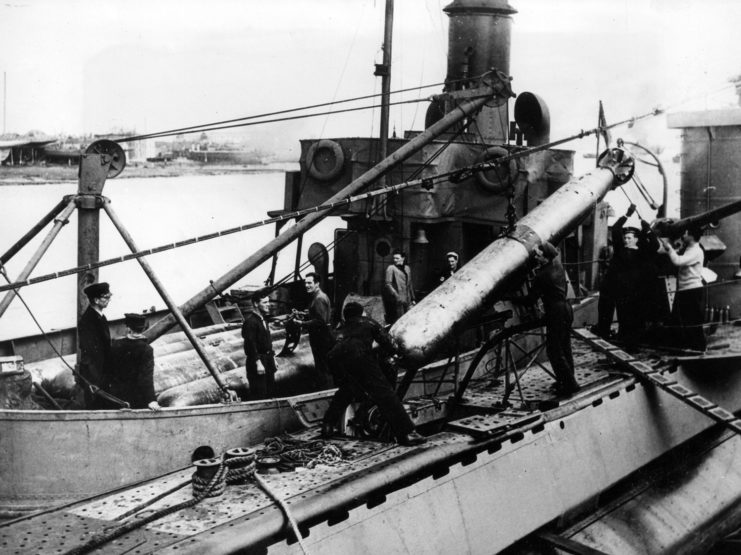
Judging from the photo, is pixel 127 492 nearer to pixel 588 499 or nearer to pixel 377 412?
pixel 377 412

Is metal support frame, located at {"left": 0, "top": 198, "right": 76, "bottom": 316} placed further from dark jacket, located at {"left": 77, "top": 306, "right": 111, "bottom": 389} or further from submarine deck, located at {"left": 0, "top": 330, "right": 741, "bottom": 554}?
submarine deck, located at {"left": 0, "top": 330, "right": 741, "bottom": 554}

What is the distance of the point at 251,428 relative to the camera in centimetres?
920

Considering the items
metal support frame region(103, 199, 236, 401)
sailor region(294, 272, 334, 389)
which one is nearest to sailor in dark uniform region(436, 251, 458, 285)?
sailor region(294, 272, 334, 389)

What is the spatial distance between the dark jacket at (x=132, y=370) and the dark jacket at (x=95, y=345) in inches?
3.6

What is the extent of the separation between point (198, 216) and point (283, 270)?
12.8m

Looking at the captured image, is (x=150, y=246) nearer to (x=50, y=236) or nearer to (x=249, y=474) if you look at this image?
(x=50, y=236)

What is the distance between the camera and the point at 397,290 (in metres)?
12.2

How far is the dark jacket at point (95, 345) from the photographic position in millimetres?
8844

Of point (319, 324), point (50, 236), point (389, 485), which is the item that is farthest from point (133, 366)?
point (389, 485)

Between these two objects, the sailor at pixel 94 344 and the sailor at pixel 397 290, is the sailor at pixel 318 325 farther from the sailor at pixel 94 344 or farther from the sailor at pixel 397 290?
the sailor at pixel 94 344

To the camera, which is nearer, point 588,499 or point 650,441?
point 588,499

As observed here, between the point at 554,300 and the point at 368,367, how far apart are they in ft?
8.89

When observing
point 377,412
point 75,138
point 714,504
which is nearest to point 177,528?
point 377,412

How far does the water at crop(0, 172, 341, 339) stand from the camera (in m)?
35.6
